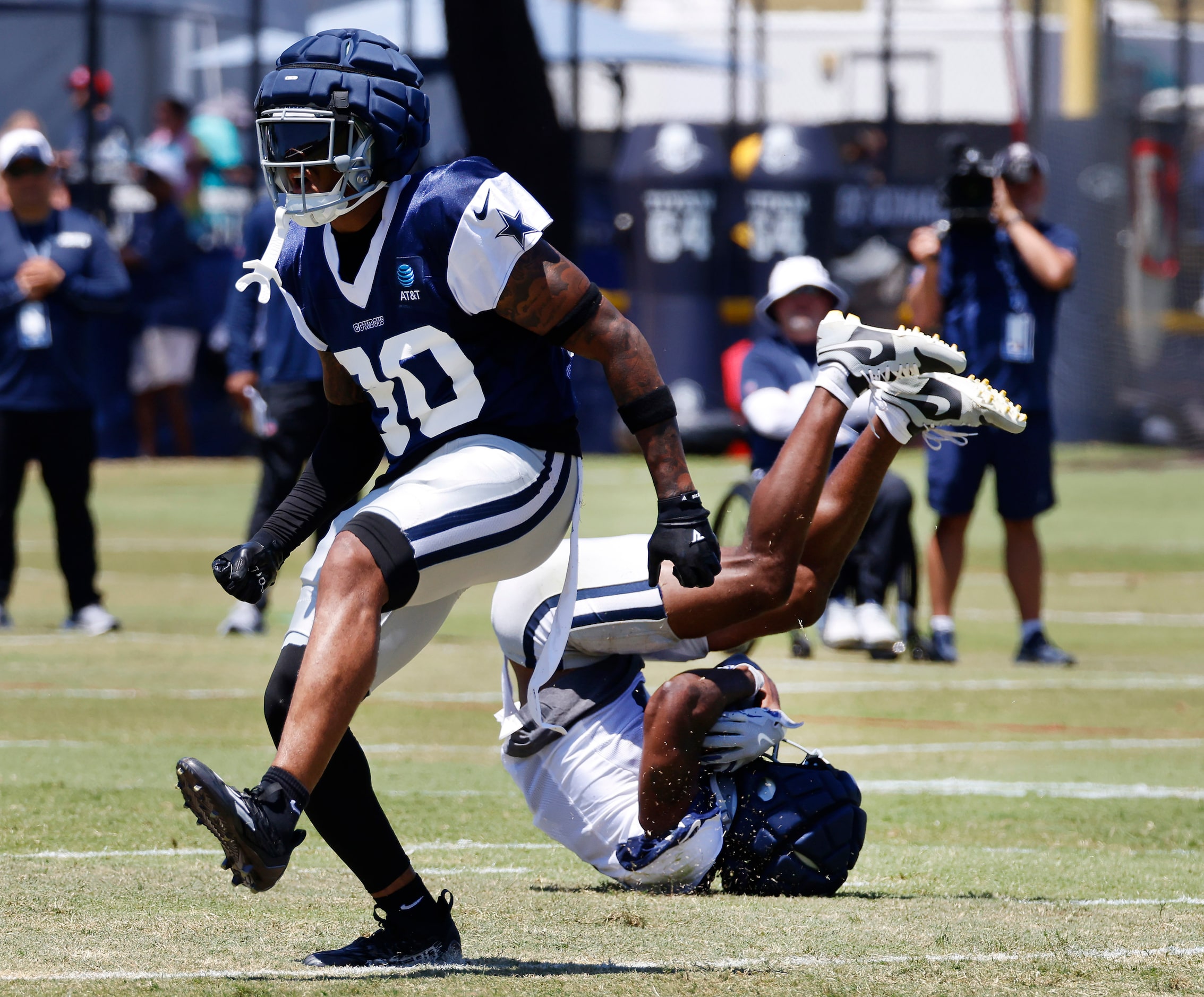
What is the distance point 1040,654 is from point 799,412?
175 cm

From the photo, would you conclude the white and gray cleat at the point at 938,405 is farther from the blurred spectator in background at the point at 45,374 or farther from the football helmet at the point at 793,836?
the blurred spectator in background at the point at 45,374

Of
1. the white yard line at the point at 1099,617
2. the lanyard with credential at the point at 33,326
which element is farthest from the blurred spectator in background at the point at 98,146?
the white yard line at the point at 1099,617

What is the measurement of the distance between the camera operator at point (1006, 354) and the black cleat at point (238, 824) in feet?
22.4

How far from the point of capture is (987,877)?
5.86 m

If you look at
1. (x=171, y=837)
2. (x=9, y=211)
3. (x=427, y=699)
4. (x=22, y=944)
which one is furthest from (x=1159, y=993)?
(x=9, y=211)

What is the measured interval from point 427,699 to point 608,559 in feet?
13.0

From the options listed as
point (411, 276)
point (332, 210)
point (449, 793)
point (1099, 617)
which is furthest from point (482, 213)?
point (1099, 617)

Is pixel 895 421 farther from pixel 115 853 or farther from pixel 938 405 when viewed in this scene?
pixel 115 853

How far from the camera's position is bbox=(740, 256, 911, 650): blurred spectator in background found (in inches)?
406

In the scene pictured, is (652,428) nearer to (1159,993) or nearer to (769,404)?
(1159,993)

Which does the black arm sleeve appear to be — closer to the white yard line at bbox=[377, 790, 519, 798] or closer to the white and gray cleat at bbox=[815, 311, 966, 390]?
the white and gray cleat at bbox=[815, 311, 966, 390]

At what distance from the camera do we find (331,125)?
15.7ft

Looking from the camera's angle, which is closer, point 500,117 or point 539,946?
point 539,946

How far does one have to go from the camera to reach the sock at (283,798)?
13.9 feet
